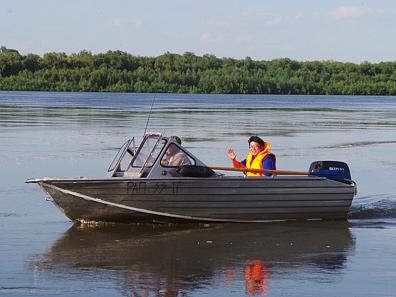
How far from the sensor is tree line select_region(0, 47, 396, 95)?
353 feet

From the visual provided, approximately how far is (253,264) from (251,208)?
8.85 feet

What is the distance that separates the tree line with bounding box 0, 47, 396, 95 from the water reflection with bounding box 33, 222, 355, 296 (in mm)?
90931

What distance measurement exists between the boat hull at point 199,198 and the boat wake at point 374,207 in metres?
1.05

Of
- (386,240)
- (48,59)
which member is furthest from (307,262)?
(48,59)

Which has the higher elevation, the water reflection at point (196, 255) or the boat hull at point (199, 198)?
the boat hull at point (199, 198)

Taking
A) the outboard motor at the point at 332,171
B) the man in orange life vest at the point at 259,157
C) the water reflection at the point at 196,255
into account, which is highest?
the man in orange life vest at the point at 259,157

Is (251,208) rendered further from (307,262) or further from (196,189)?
(307,262)

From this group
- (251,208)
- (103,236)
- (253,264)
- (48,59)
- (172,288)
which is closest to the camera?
(172,288)

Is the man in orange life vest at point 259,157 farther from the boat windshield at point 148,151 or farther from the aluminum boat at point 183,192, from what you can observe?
the boat windshield at point 148,151

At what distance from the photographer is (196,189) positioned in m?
13.6

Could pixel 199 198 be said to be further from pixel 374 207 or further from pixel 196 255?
pixel 374 207

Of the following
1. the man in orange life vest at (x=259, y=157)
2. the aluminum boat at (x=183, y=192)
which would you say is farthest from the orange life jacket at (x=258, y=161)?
the aluminum boat at (x=183, y=192)

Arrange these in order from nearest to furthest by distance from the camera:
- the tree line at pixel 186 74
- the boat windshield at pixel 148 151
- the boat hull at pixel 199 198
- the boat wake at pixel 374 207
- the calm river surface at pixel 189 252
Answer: the calm river surface at pixel 189 252 → the boat hull at pixel 199 198 → the boat windshield at pixel 148 151 → the boat wake at pixel 374 207 → the tree line at pixel 186 74

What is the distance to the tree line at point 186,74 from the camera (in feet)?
353
